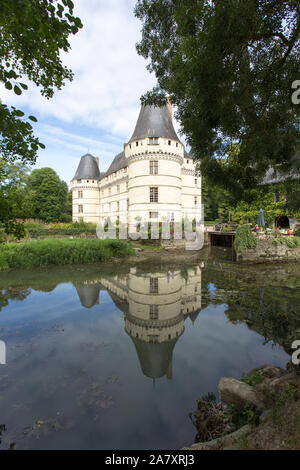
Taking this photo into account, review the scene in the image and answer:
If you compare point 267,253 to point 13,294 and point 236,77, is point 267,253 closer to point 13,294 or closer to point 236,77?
point 236,77

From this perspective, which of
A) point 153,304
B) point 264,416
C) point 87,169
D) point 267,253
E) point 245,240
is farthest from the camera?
point 87,169

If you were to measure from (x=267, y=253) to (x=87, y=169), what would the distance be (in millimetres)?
29636

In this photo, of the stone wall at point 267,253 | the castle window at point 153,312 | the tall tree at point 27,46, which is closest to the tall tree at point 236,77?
the tall tree at point 27,46

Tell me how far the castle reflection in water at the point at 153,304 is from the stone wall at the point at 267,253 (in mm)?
4277

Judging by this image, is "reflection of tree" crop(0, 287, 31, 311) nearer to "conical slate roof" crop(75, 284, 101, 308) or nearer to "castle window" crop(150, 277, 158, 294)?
"conical slate roof" crop(75, 284, 101, 308)

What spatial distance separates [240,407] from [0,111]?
3.91m

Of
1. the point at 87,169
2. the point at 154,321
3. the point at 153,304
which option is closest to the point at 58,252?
the point at 153,304

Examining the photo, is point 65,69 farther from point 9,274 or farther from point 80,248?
point 80,248

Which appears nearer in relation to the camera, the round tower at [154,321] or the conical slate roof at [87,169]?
the round tower at [154,321]

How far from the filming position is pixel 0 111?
2.05m

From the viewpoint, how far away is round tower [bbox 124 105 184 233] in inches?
859

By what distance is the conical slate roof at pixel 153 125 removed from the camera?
71.6 feet

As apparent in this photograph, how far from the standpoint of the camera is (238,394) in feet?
8.76

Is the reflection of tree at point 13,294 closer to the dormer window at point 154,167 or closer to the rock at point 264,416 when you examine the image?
the rock at point 264,416
